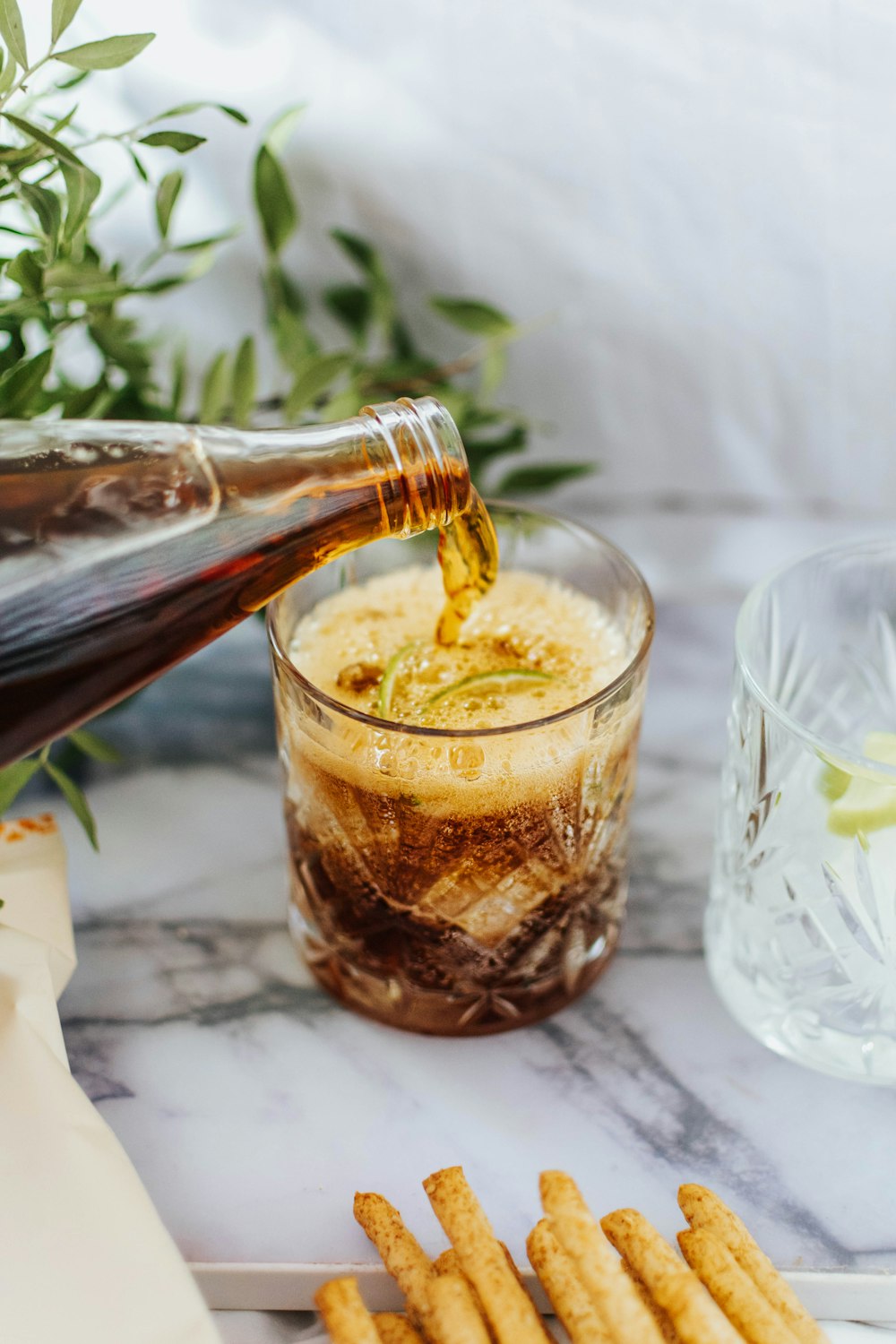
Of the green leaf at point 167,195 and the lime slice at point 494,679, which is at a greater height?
the green leaf at point 167,195

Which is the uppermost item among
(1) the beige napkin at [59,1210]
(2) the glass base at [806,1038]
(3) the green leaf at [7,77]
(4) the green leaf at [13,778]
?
(3) the green leaf at [7,77]

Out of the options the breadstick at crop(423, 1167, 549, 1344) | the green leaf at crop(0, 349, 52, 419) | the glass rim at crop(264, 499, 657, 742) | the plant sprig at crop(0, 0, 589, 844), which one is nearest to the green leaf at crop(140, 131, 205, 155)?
the plant sprig at crop(0, 0, 589, 844)

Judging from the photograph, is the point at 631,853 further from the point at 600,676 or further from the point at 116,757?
the point at 116,757

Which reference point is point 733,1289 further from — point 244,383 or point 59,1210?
point 244,383

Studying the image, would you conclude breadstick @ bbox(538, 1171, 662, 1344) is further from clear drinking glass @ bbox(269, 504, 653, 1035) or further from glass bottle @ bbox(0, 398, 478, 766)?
glass bottle @ bbox(0, 398, 478, 766)

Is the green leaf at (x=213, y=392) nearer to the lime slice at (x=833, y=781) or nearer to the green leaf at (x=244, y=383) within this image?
the green leaf at (x=244, y=383)

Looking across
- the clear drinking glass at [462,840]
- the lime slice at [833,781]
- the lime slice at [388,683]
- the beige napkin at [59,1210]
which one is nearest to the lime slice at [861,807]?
the lime slice at [833,781]

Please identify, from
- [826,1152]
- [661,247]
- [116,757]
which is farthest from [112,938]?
[661,247]
